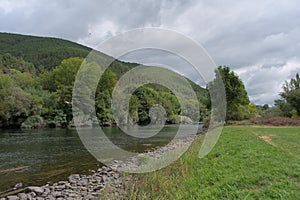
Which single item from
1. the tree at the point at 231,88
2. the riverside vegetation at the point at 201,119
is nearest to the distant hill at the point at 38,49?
the riverside vegetation at the point at 201,119

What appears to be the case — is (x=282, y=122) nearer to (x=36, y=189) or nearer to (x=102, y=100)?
(x=36, y=189)

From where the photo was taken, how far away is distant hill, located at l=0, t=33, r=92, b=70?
10756 cm

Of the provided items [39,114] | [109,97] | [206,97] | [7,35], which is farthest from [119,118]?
[7,35]

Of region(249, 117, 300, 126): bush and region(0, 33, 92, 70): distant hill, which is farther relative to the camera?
region(0, 33, 92, 70): distant hill

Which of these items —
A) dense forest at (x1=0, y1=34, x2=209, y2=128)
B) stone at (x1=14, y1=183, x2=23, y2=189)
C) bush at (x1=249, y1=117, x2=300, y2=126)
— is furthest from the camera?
dense forest at (x1=0, y1=34, x2=209, y2=128)

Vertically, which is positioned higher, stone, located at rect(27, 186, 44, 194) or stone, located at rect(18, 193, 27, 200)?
stone, located at rect(27, 186, 44, 194)

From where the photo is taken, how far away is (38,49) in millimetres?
121625

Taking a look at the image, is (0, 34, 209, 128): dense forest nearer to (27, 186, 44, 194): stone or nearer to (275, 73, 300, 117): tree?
Result: (275, 73, 300, 117): tree

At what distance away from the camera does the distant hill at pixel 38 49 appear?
108m

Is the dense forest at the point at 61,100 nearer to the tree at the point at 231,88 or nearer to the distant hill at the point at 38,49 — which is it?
the tree at the point at 231,88

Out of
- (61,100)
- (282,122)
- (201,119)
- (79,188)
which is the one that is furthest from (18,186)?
(61,100)

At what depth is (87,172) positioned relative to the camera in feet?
36.4

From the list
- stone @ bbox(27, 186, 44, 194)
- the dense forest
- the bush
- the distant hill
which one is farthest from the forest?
the distant hill

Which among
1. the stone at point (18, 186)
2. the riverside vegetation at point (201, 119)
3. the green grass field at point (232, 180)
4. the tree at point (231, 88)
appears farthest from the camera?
the tree at point (231, 88)
